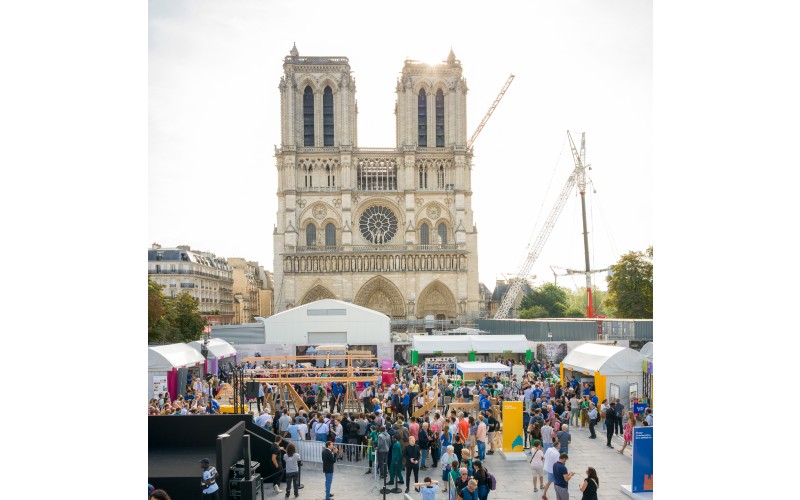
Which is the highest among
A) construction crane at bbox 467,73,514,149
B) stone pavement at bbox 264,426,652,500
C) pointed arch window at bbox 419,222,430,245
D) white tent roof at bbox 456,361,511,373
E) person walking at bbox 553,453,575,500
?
construction crane at bbox 467,73,514,149

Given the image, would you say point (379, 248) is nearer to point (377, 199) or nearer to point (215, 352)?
point (377, 199)

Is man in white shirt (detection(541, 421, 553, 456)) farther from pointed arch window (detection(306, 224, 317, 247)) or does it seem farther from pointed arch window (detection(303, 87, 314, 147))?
pointed arch window (detection(303, 87, 314, 147))

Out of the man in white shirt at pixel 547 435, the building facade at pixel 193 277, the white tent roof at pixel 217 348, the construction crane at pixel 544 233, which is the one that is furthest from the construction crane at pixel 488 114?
the man in white shirt at pixel 547 435

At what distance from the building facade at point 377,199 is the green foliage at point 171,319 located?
1217 centimetres

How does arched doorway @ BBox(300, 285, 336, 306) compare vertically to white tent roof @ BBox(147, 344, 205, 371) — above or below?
above

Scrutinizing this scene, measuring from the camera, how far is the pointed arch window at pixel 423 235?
49.8 meters

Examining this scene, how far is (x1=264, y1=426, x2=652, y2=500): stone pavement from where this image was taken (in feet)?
32.4

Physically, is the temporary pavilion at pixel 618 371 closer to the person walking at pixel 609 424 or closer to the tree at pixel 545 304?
the person walking at pixel 609 424

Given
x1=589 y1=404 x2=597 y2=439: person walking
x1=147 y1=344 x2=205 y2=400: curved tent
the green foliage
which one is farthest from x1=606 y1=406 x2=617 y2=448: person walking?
the green foliage

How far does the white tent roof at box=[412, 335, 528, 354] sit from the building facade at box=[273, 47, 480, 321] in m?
22.0

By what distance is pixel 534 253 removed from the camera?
56.7m

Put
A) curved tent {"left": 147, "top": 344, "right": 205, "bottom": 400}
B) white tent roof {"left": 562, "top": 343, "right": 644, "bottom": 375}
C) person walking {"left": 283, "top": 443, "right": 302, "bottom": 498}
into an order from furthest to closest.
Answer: curved tent {"left": 147, "top": 344, "right": 205, "bottom": 400}
white tent roof {"left": 562, "top": 343, "right": 644, "bottom": 375}
person walking {"left": 283, "top": 443, "right": 302, "bottom": 498}

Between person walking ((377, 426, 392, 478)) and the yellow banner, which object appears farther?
the yellow banner
